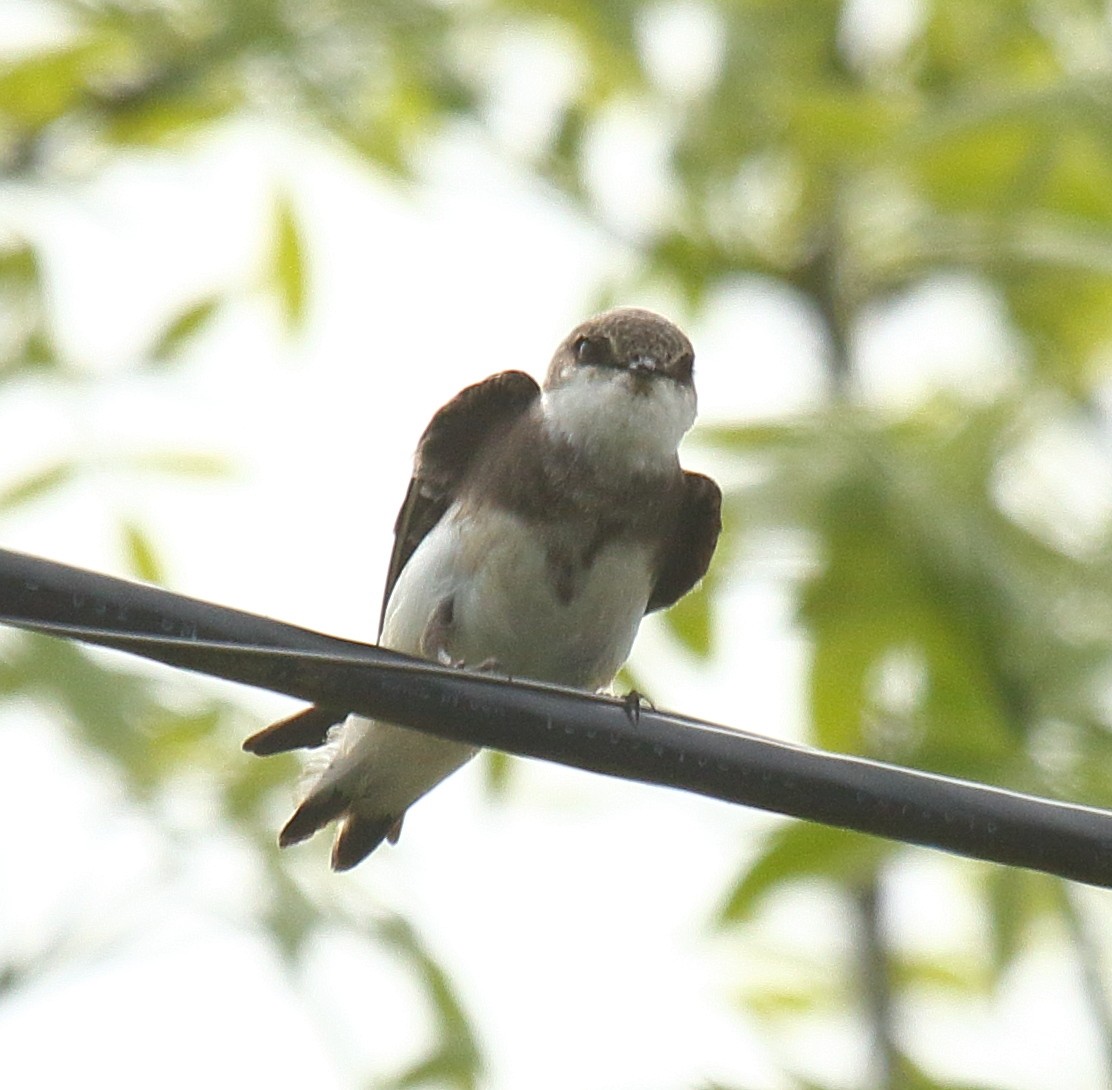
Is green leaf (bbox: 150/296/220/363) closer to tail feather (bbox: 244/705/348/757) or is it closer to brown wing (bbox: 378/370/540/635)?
brown wing (bbox: 378/370/540/635)

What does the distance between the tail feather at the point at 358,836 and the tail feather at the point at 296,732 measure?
573mm

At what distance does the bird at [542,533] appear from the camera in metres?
5.22

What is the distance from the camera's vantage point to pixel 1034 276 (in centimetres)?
856

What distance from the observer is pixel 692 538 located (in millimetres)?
5543

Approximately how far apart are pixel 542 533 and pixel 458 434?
51 cm

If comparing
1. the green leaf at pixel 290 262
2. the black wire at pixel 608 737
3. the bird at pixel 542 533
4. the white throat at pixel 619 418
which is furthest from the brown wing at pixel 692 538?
the green leaf at pixel 290 262

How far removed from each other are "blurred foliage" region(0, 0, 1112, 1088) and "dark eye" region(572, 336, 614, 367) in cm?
90

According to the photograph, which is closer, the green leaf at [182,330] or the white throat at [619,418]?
the white throat at [619,418]

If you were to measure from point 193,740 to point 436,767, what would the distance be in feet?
3.89

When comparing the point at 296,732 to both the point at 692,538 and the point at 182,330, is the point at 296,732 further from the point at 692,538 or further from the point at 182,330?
the point at 182,330

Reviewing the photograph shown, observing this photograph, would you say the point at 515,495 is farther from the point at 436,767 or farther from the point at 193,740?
the point at 193,740

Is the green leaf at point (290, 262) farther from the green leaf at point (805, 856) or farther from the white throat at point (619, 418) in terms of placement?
the green leaf at point (805, 856)

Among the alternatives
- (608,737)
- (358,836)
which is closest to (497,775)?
(358,836)

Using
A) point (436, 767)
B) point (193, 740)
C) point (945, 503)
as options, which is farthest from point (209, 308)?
point (945, 503)
